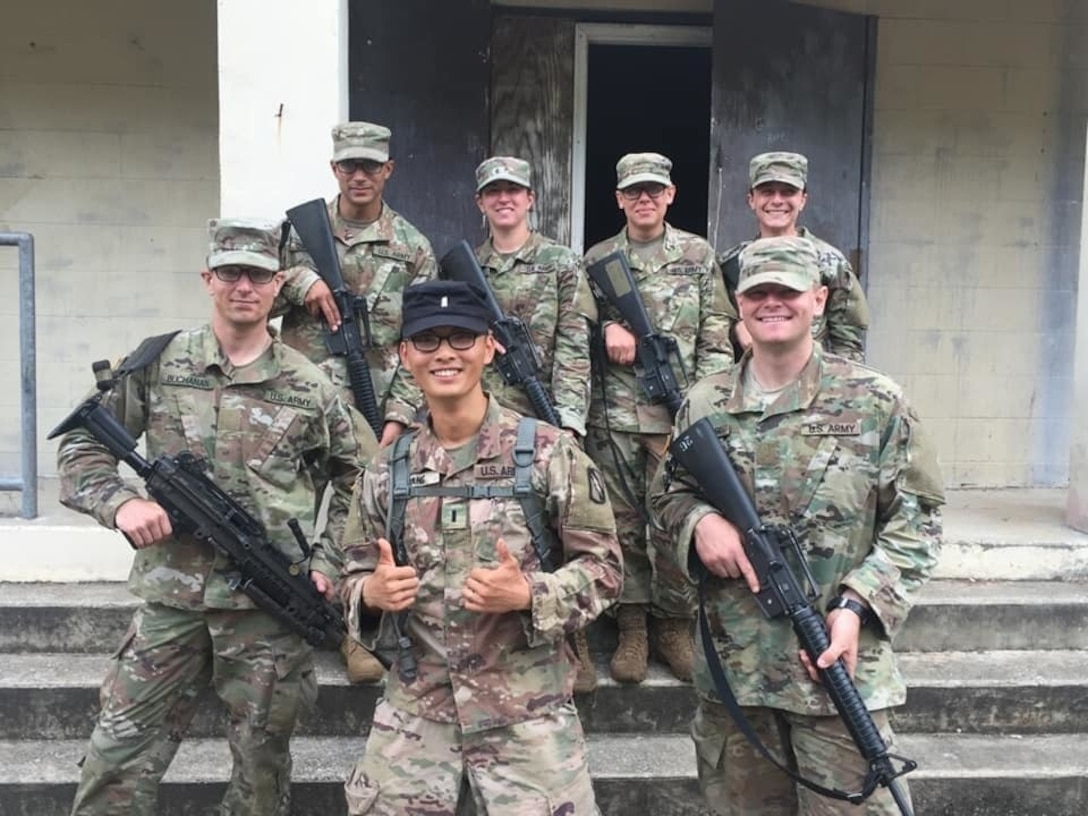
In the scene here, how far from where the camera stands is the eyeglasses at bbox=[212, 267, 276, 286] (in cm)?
300

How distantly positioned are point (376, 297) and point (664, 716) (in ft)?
6.17

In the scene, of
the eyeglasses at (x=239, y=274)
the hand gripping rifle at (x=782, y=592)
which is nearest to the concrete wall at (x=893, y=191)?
the eyeglasses at (x=239, y=274)

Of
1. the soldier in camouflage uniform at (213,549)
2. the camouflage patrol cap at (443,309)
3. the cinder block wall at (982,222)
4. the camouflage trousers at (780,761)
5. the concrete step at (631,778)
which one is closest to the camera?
the camouflage patrol cap at (443,309)

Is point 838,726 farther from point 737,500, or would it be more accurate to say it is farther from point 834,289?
point 834,289

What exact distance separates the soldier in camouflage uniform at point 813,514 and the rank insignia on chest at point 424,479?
0.66 meters

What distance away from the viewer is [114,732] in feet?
9.68

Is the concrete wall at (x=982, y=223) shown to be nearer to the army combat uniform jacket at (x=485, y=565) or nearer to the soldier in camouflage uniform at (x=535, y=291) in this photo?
the soldier in camouflage uniform at (x=535, y=291)

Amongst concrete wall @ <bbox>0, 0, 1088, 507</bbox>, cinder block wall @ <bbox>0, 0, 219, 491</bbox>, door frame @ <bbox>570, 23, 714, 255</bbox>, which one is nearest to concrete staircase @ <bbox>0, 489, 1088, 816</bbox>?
concrete wall @ <bbox>0, 0, 1088, 507</bbox>

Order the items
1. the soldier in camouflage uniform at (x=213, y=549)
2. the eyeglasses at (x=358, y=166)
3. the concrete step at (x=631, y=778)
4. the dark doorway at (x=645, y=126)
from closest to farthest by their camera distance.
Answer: the soldier in camouflage uniform at (x=213, y=549) → the concrete step at (x=631, y=778) → the eyeglasses at (x=358, y=166) → the dark doorway at (x=645, y=126)

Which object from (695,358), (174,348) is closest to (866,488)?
(695,358)

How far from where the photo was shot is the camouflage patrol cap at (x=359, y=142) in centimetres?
381

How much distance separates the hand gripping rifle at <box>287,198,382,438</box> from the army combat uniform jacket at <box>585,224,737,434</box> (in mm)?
900

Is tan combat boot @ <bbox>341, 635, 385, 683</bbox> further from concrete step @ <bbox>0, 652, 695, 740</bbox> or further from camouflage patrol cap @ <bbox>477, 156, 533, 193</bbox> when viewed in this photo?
camouflage patrol cap @ <bbox>477, 156, 533, 193</bbox>

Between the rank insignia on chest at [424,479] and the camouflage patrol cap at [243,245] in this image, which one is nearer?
the rank insignia on chest at [424,479]
